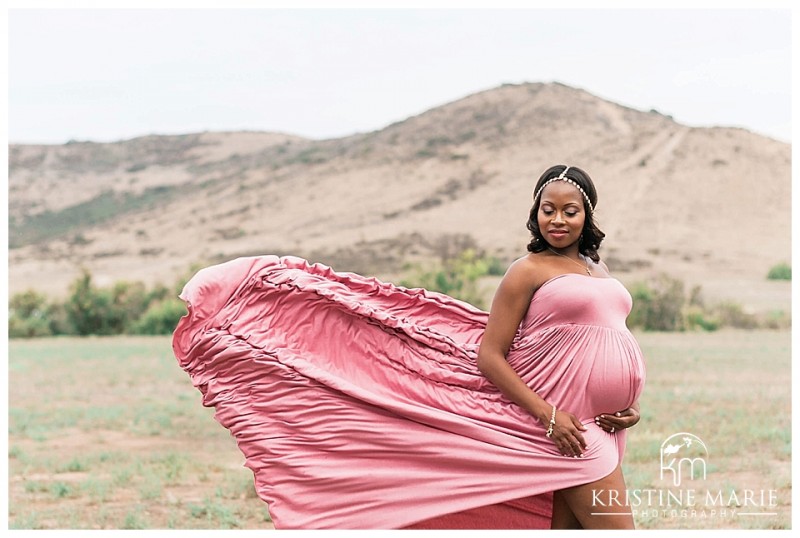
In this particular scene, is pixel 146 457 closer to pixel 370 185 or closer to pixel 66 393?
pixel 66 393

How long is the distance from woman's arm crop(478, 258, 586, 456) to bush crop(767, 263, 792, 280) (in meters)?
42.1

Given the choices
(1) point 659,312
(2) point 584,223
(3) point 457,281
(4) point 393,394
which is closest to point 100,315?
(3) point 457,281

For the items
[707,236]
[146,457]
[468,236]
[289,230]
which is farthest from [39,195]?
[146,457]

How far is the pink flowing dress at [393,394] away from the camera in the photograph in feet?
12.0

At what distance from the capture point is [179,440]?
9.72m

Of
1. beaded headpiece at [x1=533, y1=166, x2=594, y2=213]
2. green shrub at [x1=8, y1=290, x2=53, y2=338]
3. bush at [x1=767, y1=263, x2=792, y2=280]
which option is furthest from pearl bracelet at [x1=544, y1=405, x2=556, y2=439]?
bush at [x1=767, y1=263, x2=792, y2=280]

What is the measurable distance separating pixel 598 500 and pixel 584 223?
110cm

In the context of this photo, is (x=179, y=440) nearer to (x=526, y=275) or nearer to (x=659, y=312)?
(x=526, y=275)

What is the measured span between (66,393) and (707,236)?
45.8 metres

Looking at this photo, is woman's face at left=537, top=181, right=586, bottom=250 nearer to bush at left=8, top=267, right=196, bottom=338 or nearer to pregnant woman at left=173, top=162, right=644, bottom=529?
pregnant woman at left=173, top=162, right=644, bottom=529

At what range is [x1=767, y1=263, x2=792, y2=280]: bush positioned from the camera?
42844 millimetres

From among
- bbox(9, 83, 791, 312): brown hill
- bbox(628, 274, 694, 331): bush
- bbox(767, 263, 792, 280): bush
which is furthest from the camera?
bbox(9, 83, 791, 312): brown hill

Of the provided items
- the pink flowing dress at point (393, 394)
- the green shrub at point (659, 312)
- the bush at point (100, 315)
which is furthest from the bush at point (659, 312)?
the pink flowing dress at point (393, 394)

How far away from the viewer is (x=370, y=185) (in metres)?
66.2
